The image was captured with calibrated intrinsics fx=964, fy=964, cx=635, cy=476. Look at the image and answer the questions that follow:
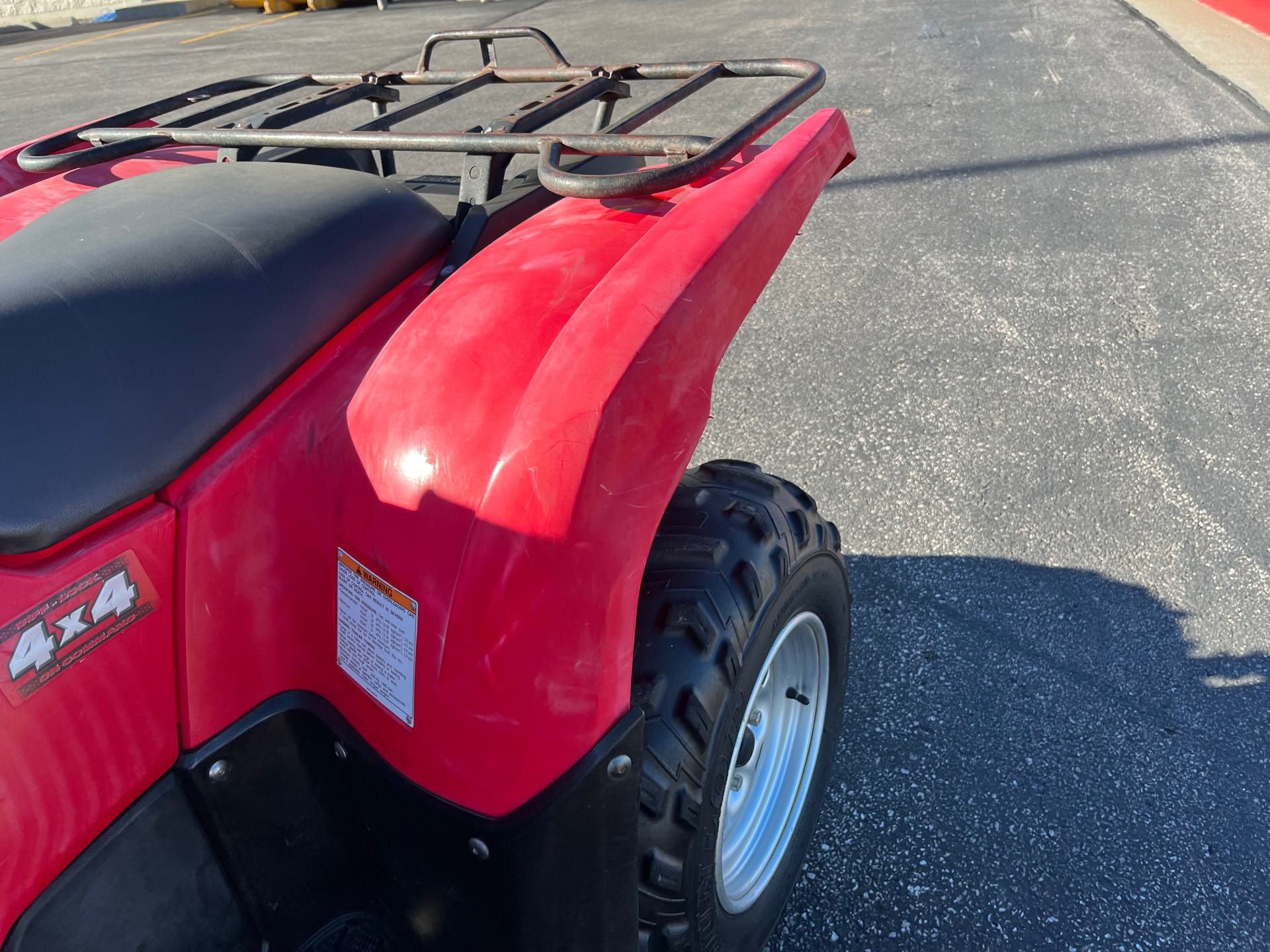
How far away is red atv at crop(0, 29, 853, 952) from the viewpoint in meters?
0.99

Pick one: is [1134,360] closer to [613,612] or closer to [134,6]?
[613,612]

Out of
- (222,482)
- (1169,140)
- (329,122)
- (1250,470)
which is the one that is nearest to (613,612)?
(222,482)

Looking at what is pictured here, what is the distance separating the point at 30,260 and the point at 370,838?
2.74ft

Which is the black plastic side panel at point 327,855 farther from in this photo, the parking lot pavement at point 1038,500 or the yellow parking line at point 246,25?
the yellow parking line at point 246,25

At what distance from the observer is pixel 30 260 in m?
1.14

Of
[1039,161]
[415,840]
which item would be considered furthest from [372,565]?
[1039,161]

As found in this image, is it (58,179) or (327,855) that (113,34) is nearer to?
(58,179)

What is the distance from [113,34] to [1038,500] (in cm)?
1505

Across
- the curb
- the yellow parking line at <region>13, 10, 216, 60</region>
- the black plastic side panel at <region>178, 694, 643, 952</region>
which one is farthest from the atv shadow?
the curb

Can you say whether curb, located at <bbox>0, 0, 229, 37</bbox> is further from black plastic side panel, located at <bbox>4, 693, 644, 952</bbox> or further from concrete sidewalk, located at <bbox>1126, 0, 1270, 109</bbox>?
black plastic side panel, located at <bbox>4, 693, 644, 952</bbox>

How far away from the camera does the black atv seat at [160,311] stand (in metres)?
0.95

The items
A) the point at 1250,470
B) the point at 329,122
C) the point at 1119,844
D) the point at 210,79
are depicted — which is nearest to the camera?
the point at 1119,844

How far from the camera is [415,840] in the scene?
118 cm

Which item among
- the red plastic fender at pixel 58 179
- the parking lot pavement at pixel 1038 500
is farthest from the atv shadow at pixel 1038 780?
the red plastic fender at pixel 58 179
